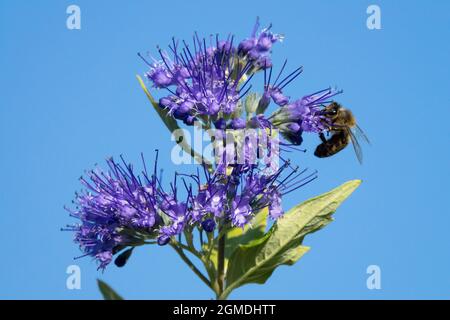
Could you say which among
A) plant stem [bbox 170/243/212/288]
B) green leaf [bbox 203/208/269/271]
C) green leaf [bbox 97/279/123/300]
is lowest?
green leaf [bbox 97/279/123/300]

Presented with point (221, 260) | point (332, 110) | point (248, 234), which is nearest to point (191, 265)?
point (221, 260)

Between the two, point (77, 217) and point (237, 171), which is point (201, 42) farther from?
point (77, 217)

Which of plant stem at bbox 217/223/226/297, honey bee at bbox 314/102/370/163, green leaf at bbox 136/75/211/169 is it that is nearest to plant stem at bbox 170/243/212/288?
plant stem at bbox 217/223/226/297

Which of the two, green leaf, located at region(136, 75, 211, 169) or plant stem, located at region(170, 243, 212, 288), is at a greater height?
green leaf, located at region(136, 75, 211, 169)

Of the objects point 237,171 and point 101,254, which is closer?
point 237,171

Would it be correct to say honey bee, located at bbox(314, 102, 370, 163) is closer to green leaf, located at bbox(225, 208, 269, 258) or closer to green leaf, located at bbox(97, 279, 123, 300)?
green leaf, located at bbox(225, 208, 269, 258)

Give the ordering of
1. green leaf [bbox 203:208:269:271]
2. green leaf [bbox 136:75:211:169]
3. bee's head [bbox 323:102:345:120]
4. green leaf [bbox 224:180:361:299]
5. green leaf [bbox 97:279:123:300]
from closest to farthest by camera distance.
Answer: green leaf [bbox 97:279:123:300]
green leaf [bbox 224:180:361:299]
green leaf [bbox 136:75:211:169]
green leaf [bbox 203:208:269:271]
bee's head [bbox 323:102:345:120]

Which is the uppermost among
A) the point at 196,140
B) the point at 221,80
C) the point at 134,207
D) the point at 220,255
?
the point at 221,80
